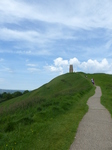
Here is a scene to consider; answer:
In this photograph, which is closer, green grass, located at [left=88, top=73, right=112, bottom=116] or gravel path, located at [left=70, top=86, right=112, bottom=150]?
gravel path, located at [left=70, top=86, right=112, bottom=150]

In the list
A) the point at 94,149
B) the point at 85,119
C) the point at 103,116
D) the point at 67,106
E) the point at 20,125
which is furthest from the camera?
the point at 67,106

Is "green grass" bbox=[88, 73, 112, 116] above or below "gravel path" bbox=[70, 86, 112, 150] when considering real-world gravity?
above

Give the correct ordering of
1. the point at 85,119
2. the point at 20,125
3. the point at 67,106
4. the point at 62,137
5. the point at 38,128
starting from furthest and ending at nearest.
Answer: the point at 67,106, the point at 85,119, the point at 20,125, the point at 38,128, the point at 62,137

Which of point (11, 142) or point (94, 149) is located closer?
point (94, 149)

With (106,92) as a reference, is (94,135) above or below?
below

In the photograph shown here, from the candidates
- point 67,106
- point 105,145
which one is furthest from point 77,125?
point 67,106

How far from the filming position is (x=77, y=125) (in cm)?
1009

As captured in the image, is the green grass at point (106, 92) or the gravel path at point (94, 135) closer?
the gravel path at point (94, 135)

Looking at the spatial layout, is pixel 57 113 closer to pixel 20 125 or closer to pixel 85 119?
pixel 85 119

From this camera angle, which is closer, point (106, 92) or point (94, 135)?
point (94, 135)

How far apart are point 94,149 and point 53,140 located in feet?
6.06

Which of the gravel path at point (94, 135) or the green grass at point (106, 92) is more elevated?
the green grass at point (106, 92)

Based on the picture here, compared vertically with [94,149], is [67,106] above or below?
above

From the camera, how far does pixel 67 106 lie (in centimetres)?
1510
